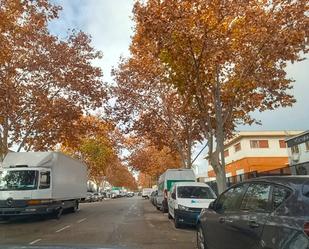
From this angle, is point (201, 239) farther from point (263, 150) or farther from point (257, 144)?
point (263, 150)

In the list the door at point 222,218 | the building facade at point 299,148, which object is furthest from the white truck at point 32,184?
the building facade at point 299,148

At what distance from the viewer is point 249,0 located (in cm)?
1897

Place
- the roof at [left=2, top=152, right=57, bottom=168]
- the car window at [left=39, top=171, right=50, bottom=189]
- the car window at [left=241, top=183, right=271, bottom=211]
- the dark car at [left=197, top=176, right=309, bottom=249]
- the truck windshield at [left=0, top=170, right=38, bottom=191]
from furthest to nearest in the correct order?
1. the roof at [left=2, top=152, right=57, bottom=168]
2. the car window at [left=39, top=171, right=50, bottom=189]
3. the truck windshield at [left=0, top=170, right=38, bottom=191]
4. the car window at [left=241, top=183, right=271, bottom=211]
5. the dark car at [left=197, top=176, right=309, bottom=249]

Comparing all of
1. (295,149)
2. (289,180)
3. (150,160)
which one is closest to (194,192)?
(289,180)

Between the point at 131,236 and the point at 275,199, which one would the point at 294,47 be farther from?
the point at 275,199

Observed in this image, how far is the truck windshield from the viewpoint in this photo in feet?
70.4

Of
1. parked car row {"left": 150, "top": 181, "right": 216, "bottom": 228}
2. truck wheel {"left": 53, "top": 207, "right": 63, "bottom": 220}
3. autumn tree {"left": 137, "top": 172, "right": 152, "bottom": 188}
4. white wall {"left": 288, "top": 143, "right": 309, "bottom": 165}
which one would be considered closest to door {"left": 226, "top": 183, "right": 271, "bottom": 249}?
parked car row {"left": 150, "top": 181, "right": 216, "bottom": 228}

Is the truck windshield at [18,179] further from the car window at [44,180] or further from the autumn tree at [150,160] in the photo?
the autumn tree at [150,160]

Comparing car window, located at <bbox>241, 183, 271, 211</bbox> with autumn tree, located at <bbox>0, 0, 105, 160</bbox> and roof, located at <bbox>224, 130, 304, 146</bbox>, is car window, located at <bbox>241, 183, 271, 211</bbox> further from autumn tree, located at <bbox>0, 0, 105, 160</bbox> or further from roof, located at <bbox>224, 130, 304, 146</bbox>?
roof, located at <bbox>224, 130, 304, 146</bbox>

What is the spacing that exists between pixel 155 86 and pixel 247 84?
1288 centimetres

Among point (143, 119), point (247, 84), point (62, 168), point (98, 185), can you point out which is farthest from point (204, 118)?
point (98, 185)

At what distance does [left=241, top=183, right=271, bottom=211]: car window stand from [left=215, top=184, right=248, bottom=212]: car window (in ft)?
0.76

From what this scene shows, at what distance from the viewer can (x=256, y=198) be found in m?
6.78

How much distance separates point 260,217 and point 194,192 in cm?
1291
